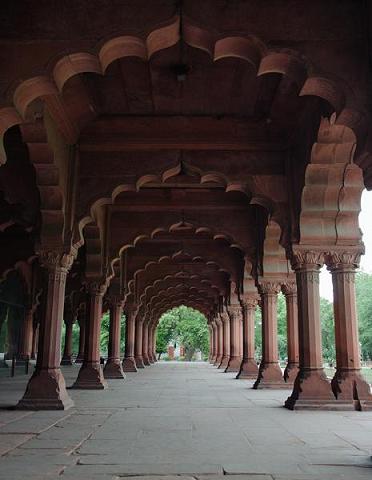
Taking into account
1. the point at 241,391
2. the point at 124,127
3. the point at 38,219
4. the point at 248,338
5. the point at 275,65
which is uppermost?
the point at 124,127

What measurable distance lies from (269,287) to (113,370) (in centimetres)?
697

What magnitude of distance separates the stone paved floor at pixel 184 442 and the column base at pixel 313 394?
0.33 m

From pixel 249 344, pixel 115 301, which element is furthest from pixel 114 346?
pixel 249 344

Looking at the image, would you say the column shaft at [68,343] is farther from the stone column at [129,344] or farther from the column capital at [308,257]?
the column capital at [308,257]

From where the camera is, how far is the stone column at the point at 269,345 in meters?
13.7

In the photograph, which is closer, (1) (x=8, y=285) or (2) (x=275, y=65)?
(2) (x=275, y=65)

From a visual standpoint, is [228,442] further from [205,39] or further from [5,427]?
[205,39]

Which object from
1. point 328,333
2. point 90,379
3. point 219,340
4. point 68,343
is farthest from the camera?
point 328,333

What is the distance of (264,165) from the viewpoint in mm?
10281

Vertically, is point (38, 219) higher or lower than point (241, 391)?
higher

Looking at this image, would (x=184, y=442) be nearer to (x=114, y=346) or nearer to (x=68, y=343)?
(x=114, y=346)

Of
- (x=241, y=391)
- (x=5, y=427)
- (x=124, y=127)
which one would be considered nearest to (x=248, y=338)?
(x=241, y=391)

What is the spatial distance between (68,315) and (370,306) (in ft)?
95.4

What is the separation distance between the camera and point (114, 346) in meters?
18.1
